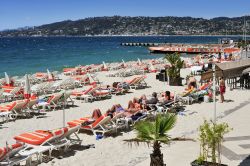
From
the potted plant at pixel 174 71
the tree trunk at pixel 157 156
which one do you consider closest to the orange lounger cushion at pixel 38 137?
the tree trunk at pixel 157 156

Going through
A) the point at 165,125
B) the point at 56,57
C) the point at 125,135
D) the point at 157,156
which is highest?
the point at 165,125

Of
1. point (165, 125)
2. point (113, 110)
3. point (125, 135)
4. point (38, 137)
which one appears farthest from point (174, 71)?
point (165, 125)

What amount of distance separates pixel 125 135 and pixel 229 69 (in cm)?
939

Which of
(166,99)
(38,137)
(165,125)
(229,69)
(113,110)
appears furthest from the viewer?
(229,69)

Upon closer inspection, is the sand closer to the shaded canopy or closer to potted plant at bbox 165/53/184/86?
the shaded canopy

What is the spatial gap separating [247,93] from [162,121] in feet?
39.0

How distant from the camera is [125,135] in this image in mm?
10766

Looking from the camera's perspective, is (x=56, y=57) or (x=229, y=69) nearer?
(x=229, y=69)

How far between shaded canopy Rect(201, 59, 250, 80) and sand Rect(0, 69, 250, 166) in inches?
59.0

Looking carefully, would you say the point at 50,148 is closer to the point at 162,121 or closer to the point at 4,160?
the point at 4,160

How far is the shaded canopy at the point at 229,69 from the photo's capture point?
18.4m

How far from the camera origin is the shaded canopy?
18.4 m

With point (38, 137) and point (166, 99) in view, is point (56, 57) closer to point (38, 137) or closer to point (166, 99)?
point (166, 99)

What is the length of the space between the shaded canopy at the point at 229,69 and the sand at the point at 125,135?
1.50 meters
